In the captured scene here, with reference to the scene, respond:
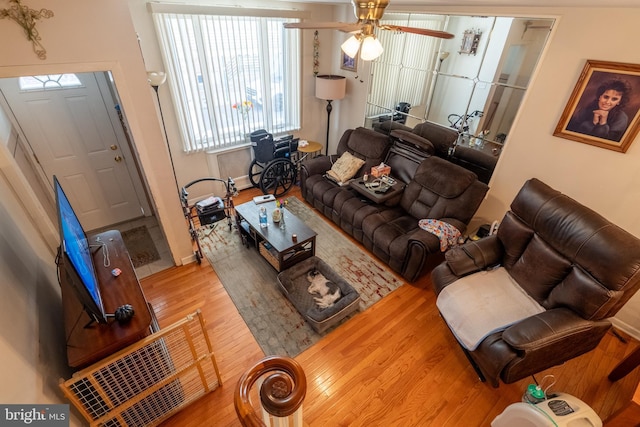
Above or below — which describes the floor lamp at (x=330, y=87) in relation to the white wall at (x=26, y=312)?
above

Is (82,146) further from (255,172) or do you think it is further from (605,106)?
(605,106)

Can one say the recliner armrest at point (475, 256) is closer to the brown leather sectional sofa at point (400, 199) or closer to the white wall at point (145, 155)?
the brown leather sectional sofa at point (400, 199)

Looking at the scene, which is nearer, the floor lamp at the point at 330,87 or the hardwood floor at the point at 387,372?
the hardwood floor at the point at 387,372

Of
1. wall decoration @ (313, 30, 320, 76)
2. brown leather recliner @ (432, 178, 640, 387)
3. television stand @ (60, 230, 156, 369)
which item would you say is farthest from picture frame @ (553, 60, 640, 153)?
television stand @ (60, 230, 156, 369)

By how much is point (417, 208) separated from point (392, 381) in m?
1.80

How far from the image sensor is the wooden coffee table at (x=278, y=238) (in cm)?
284

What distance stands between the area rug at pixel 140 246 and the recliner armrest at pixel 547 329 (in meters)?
3.30

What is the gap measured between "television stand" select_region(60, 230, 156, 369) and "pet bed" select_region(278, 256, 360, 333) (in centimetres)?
119

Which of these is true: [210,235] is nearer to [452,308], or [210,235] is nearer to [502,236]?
[452,308]

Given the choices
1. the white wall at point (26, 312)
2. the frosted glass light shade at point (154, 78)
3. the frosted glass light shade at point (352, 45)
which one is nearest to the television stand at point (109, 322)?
the white wall at point (26, 312)

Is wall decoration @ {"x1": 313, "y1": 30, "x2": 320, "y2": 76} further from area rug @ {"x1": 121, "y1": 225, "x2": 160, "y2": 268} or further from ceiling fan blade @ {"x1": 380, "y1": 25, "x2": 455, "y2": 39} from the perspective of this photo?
area rug @ {"x1": 121, "y1": 225, "x2": 160, "y2": 268}

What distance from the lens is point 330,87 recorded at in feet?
13.5

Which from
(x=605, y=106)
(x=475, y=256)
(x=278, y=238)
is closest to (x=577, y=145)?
(x=605, y=106)

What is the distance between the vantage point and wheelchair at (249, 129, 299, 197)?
403 centimetres
